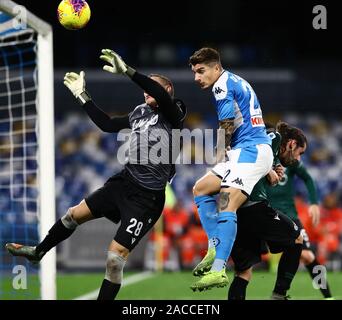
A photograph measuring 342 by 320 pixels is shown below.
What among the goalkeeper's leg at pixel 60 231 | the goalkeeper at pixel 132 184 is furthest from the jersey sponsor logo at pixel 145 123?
the goalkeeper's leg at pixel 60 231

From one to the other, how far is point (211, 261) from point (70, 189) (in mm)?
13249

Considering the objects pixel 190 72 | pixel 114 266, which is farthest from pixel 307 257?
pixel 190 72

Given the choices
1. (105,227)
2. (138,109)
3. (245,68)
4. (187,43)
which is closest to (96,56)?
(187,43)

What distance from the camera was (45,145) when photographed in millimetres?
7918

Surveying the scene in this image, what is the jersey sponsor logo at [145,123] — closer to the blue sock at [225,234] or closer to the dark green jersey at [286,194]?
the blue sock at [225,234]

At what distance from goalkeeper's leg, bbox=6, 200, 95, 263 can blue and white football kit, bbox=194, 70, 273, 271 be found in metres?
1.01

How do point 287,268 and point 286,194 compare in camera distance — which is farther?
point 286,194

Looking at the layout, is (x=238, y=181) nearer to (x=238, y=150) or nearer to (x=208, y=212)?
(x=238, y=150)

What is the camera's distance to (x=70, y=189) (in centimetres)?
1917

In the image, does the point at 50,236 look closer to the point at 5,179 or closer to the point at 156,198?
the point at 156,198

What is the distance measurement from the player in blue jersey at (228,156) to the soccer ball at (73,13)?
38.4 inches

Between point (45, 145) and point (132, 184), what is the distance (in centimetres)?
177

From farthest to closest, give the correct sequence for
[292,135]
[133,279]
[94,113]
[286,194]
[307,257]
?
[133,279], [307,257], [286,194], [292,135], [94,113]

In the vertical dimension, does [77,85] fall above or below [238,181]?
above
